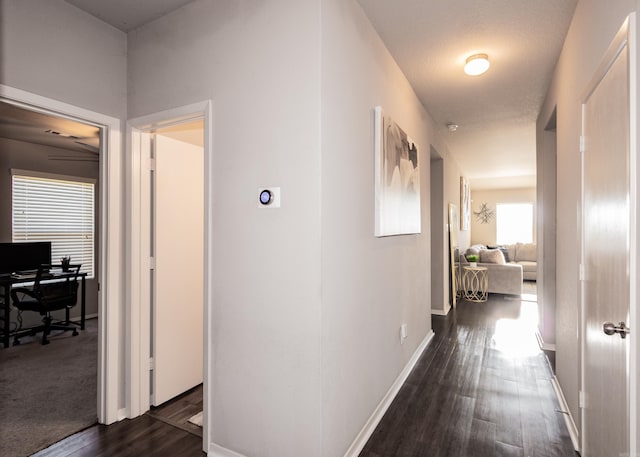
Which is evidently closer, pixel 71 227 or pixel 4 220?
pixel 4 220

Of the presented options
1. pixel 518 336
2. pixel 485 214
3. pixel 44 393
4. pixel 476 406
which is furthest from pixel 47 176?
pixel 485 214

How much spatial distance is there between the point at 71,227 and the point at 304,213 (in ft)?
16.5

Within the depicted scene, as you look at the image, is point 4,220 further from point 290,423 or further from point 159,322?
point 290,423

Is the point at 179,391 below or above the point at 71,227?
below

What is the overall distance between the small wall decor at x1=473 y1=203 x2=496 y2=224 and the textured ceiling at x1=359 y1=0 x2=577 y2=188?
20.2 feet

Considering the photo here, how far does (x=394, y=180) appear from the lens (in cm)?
261

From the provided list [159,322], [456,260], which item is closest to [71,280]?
[159,322]

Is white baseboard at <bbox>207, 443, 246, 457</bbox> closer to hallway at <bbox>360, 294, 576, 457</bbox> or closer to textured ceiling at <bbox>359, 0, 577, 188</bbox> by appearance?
hallway at <bbox>360, 294, 576, 457</bbox>

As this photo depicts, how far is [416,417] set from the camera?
243 centimetres

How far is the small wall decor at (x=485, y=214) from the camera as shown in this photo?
412 inches

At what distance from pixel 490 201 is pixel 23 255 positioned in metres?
11.1

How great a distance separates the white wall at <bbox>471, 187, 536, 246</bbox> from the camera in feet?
33.2

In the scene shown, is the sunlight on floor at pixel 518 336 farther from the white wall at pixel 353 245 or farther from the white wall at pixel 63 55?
the white wall at pixel 63 55

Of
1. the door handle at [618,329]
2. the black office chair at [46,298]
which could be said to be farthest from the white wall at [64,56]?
the door handle at [618,329]
